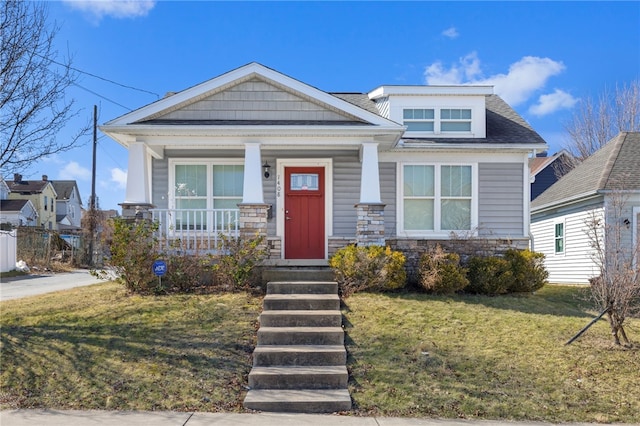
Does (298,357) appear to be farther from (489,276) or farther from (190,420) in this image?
(489,276)

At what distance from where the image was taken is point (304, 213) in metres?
11.1

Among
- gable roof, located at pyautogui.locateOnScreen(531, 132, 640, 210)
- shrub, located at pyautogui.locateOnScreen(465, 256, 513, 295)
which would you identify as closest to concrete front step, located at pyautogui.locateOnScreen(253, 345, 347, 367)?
shrub, located at pyautogui.locateOnScreen(465, 256, 513, 295)

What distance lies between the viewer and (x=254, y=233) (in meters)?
9.41

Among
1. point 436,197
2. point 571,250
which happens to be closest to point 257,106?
point 436,197

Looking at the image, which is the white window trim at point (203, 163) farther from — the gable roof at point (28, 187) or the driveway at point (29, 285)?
the gable roof at point (28, 187)

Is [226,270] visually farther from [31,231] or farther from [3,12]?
[31,231]

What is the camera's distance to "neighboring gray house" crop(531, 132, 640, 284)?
1252 centimetres

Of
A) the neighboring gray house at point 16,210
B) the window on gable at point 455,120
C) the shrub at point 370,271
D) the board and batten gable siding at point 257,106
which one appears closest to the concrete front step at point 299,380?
the shrub at point 370,271

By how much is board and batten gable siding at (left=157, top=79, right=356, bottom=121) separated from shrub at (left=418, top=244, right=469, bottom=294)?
3493 mm

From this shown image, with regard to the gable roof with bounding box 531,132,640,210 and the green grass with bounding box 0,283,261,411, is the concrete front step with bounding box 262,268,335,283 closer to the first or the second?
the green grass with bounding box 0,283,261,411

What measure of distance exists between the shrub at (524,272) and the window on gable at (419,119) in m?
3.83

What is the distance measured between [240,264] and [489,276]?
4.76 m

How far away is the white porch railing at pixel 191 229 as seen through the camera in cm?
938

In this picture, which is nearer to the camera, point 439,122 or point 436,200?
point 436,200
